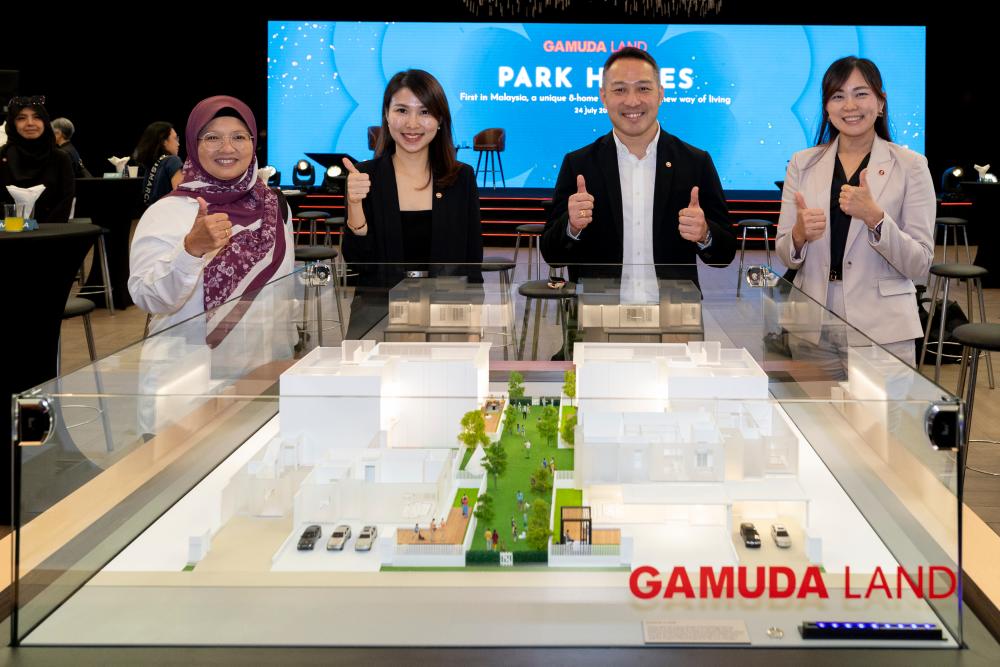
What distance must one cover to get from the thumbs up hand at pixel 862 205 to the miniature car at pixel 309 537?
2.11 m

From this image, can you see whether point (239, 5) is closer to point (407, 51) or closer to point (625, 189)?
point (407, 51)

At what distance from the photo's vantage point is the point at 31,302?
3746mm

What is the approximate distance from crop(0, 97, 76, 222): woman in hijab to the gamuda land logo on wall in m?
6.98

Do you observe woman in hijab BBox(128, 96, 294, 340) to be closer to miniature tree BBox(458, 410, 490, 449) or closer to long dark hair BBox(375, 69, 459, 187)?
long dark hair BBox(375, 69, 459, 187)

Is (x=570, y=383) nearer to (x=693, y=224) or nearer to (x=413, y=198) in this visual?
(x=693, y=224)

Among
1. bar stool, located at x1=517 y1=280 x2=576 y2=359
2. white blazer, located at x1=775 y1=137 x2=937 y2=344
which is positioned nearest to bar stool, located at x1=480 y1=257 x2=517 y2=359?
bar stool, located at x1=517 y1=280 x2=576 y2=359

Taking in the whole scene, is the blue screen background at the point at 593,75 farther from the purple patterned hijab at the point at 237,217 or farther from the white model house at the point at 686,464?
the white model house at the point at 686,464

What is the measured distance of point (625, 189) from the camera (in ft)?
11.6

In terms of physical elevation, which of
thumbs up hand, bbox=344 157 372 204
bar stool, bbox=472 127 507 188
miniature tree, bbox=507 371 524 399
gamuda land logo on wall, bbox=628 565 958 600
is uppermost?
bar stool, bbox=472 127 507 188

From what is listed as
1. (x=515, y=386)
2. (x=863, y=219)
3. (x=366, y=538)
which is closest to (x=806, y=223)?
(x=863, y=219)

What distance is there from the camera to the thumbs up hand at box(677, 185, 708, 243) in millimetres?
3295

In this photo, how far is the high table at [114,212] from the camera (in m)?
8.80

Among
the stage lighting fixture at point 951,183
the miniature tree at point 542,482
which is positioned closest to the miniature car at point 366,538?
the miniature tree at point 542,482

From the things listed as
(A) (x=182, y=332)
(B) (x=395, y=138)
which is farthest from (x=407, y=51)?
(A) (x=182, y=332)
